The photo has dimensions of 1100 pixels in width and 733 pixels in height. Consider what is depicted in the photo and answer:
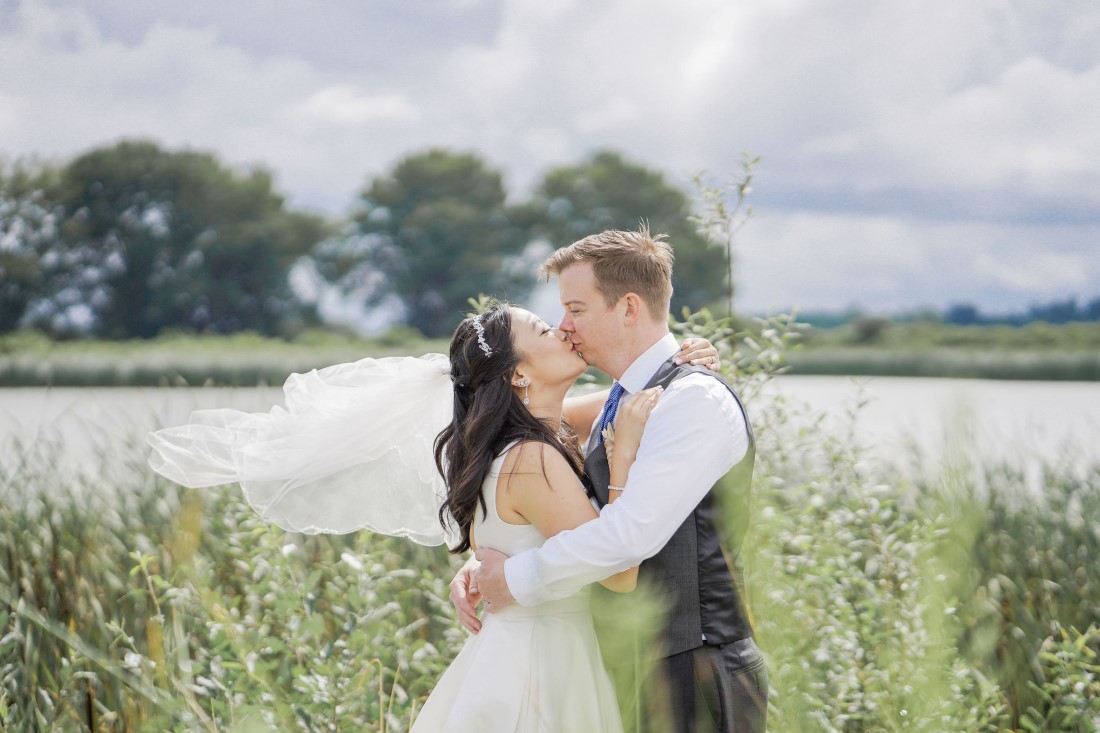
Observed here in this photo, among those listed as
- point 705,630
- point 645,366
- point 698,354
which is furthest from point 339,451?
point 705,630

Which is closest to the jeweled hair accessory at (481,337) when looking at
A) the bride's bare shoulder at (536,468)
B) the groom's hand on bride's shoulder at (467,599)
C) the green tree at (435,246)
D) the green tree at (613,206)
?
the bride's bare shoulder at (536,468)

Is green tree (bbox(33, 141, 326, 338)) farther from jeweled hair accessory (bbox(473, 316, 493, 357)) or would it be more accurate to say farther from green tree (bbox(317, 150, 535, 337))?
jeweled hair accessory (bbox(473, 316, 493, 357))

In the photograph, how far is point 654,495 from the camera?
2.59 m

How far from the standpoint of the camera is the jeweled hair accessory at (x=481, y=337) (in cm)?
315

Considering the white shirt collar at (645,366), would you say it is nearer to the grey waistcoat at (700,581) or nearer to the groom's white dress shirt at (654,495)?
the groom's white dress shirt at (654,495)

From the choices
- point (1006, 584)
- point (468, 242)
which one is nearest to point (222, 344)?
point (468, 242)

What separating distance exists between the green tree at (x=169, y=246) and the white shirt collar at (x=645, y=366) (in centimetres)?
4530

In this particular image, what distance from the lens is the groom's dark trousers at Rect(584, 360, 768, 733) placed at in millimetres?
2717

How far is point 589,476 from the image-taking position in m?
3.06

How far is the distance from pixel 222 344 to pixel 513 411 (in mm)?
43173

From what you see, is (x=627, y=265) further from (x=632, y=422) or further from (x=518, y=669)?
(x=518, y=669)

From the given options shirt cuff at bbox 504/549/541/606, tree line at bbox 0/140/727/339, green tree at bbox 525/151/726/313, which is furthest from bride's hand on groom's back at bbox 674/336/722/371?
green tree at bbox 525/151/726/313

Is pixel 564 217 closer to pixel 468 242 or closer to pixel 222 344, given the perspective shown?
pixel 468 242

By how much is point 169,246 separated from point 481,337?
1924 inches
